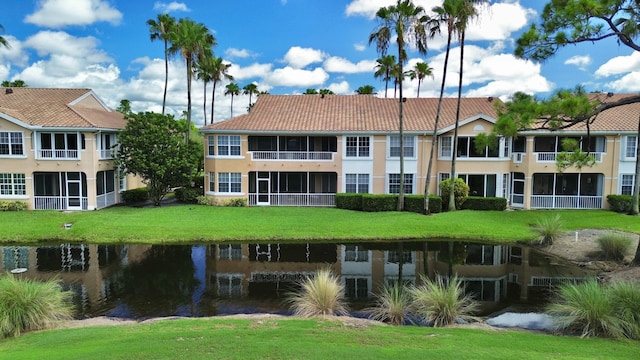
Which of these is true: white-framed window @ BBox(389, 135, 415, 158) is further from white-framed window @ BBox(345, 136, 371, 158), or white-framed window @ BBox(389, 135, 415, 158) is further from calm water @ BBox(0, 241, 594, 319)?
calm water @ BBox(0, 241, 594, 319)

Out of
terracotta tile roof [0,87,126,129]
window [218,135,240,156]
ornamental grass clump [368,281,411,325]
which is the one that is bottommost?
ornamental grass clump [368,281,411,325]

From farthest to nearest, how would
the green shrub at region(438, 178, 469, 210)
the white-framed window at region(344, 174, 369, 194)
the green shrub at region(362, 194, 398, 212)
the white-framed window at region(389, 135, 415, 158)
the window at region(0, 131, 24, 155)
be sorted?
the white-framed window at region(344, 174, 369, 194)
the white-framed window at region(389, 135, 415, 158)
the green shrub at region(362, 194, 398, 212)
the green shrub at region(438, 178, 469, 210)
the window at region(0, 131, 24, 155)

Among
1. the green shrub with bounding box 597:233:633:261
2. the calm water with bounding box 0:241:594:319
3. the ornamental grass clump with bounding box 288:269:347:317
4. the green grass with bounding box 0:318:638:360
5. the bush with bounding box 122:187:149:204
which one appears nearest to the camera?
the green grass with bounding box 0:318:638:360

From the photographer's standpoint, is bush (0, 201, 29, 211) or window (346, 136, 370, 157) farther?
window (346, 136, 370, 157)

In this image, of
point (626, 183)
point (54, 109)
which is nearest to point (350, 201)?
point (626, 183)

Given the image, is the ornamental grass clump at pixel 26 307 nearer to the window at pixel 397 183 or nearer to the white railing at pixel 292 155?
the white railing at pixel 292 155

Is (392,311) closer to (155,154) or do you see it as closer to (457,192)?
(457,192)

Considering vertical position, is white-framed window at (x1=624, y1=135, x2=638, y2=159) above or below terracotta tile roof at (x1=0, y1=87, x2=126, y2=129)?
below

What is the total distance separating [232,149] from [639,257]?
81.9ft

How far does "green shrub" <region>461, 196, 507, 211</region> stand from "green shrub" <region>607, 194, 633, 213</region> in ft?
24.6

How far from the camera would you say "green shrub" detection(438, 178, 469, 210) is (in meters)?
29.7

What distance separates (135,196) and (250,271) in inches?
784

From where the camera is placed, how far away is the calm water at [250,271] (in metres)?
14.3

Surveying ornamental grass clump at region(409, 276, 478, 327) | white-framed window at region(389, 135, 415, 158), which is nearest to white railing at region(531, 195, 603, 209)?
white-framed window at region(389, 135, 415, 158)
